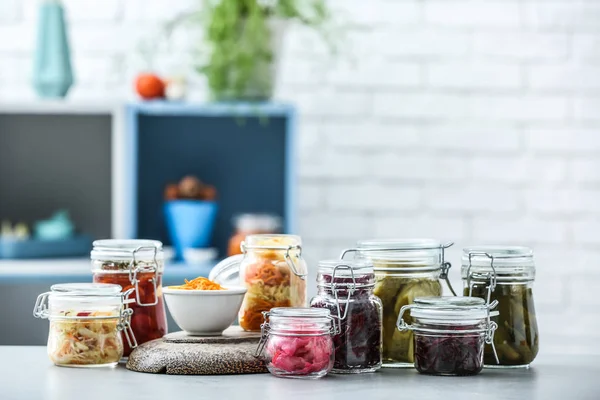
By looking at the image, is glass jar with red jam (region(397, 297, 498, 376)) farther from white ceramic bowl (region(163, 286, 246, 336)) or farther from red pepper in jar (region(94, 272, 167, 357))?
red pepper in jar (region(94, 272, 167, 357))

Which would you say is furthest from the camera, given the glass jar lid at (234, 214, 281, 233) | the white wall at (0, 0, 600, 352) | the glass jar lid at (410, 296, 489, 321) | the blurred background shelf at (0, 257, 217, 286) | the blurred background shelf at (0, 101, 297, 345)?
the white wall at (0, 0, 600, 352)

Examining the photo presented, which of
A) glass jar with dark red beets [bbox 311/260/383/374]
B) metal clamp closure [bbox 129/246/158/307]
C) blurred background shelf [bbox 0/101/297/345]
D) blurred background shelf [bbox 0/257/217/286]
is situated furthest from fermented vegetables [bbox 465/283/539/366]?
blurred background shelf [bbox 0/101/297/345]

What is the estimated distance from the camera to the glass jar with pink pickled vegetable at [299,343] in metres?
1.31

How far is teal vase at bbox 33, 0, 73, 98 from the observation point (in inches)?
122

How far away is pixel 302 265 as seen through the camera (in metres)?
1.52

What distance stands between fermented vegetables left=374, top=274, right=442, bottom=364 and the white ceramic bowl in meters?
0.21

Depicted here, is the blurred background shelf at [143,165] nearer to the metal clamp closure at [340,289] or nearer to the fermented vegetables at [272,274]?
the fermented vegetables at [272,274]

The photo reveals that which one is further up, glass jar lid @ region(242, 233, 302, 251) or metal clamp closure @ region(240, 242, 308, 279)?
glass jar lid @ region(242, 233, 302, 251)

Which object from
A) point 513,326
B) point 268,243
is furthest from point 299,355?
point 513,326

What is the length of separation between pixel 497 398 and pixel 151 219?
2250 millimetres

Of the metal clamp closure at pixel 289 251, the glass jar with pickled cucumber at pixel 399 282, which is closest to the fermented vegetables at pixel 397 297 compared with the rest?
the glass jar with pickled cucumber at pixel 399 282

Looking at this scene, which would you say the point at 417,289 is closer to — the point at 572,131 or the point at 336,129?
the point at 336,129

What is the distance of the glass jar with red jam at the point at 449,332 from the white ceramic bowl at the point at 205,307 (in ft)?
0.84

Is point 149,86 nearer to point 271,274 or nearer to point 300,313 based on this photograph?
point 271,274
